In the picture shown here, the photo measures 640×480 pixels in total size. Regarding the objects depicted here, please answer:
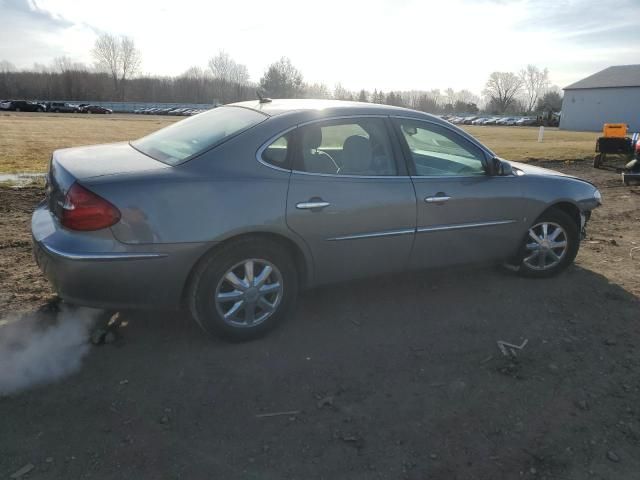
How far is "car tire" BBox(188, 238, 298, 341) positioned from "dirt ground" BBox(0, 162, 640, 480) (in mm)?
164

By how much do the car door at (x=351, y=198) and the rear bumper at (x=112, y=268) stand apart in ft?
2.69

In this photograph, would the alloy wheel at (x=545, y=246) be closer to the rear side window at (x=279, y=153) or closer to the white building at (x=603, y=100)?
the rear side window at (x=279, y=153)

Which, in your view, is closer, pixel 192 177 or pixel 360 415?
pixel 360 415

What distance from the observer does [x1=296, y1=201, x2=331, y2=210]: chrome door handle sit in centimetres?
343

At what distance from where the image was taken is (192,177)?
125 inches

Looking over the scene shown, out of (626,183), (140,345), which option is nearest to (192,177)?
(140,345)

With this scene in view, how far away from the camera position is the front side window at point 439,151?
404 cm

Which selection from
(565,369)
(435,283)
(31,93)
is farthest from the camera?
(31,93)

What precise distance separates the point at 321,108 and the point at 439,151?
3.75 ft

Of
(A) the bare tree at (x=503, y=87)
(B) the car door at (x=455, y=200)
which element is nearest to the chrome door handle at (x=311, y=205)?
(B) the car door at (x=455, y=200)

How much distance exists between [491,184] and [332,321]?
1.83 metres

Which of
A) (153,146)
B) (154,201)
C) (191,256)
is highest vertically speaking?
(153,146)

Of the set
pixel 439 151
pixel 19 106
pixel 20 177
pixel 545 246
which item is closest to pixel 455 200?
pixel 439 151

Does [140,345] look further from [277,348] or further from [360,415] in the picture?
[360,415]
